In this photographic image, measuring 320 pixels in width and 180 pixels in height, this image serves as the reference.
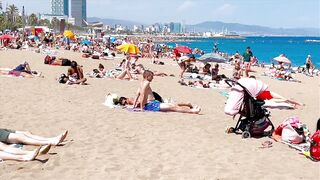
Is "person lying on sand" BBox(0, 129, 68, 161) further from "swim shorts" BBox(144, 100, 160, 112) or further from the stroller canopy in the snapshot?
"swim shorts" BBox(144, 100, 160, 112)

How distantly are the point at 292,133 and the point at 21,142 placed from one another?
4169 millimetres

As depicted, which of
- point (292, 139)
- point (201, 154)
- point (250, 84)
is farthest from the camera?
point (250, 84)

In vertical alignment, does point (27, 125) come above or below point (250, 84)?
below

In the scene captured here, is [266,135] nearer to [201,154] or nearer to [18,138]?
[201,154]

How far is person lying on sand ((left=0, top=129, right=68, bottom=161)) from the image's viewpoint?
5.50 meters

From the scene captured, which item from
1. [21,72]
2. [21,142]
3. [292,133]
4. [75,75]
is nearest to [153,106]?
[292,133]

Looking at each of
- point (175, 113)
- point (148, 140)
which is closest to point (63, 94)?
point (175, 113)

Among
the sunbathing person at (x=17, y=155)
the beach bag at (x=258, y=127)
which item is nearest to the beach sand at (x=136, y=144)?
the sunbathing person at (x=17, y=155)

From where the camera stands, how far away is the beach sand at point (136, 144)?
522 cm

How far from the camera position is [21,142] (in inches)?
242

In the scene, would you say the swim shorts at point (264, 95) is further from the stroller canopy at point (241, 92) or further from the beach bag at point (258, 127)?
the beach bag at point (258, 127)

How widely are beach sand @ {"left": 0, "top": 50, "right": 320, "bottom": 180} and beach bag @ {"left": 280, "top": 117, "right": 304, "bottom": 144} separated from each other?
0.17 meters

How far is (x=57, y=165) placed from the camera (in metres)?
5.43

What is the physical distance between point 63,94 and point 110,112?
2802 millimetres
